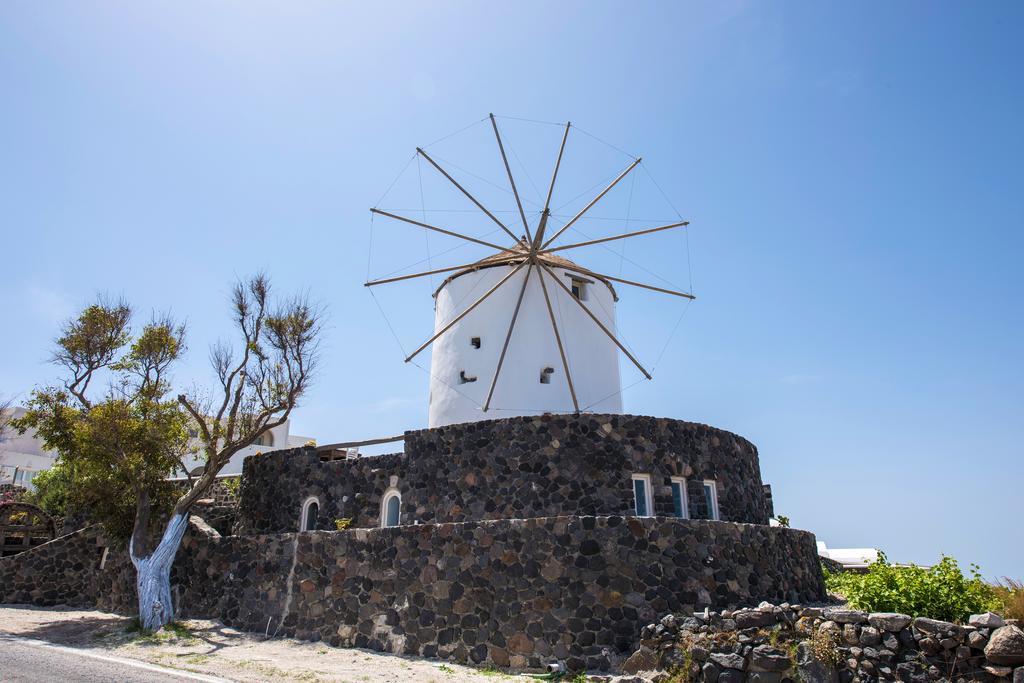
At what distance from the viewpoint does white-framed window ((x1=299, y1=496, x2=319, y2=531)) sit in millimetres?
18344

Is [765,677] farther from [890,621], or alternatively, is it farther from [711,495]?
[711,495]

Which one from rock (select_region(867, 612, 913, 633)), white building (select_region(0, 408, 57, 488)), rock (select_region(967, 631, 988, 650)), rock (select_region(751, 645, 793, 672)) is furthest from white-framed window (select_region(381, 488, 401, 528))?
white building (select_region(0, 408, 57, 488))

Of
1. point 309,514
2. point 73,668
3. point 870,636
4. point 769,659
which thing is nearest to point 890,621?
point 870,636

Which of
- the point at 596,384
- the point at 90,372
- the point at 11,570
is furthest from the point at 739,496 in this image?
the point at 11,570

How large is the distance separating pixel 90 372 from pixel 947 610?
2074 centimetres

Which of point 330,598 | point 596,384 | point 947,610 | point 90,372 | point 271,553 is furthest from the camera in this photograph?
point 596,384

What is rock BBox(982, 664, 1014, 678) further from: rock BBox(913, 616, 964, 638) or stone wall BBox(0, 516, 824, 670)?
stone wall BBox(0, 516, 824, 670)

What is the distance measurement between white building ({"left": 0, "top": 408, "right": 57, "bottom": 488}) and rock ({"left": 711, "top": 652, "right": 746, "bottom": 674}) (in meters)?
38.3

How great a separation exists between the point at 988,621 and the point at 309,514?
15.6 metres

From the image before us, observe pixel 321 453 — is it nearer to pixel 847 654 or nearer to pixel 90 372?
pixel 90 372

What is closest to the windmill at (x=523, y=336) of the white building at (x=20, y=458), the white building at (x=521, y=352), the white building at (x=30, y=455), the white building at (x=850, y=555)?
the white building at (x=521, y=352)

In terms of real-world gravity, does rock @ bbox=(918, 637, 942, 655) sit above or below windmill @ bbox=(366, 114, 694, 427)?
below

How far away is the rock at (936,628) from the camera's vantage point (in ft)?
28.6

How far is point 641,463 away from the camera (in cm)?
1483
